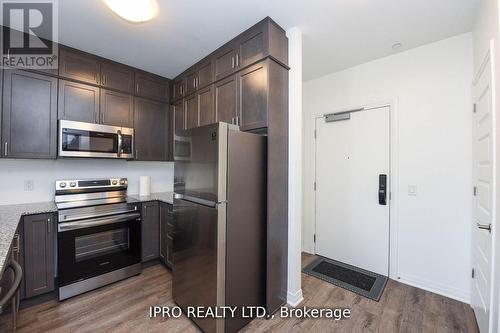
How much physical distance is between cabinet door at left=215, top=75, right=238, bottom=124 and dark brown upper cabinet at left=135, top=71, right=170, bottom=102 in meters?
1.22

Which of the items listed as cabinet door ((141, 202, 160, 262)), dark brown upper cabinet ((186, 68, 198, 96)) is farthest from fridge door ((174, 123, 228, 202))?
dark brown upper cabinet ((186, 68, 198, 96))

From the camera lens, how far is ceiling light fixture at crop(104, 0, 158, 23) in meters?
1.56

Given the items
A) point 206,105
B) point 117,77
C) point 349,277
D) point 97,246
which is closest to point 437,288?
point 349,277

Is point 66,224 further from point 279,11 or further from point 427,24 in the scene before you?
point 427,24

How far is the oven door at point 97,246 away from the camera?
84.3 inches

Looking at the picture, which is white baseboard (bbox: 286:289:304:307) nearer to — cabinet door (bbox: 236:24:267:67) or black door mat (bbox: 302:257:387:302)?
black door mat (bbox: 302:257:387:302)

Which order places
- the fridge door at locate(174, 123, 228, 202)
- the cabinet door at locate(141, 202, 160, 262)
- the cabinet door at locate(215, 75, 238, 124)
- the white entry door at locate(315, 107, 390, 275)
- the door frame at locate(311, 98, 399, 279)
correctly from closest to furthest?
the fridge door at locate(174, 123, 228, 202) → the cabinet door at locate(215, 75, 238, 124) → the door frame at locate(311, 98, 399, 279) → the white entry door at locate(315, 107, 390, 275) → the cabinet door at locate(141, 202, 160, 262)

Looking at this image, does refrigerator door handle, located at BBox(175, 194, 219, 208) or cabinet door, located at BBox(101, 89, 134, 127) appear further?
cabinet door, located at BBox(101, 89, 134, 127)

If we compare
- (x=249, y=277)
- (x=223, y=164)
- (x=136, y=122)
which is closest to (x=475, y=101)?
(x=223, y=164)

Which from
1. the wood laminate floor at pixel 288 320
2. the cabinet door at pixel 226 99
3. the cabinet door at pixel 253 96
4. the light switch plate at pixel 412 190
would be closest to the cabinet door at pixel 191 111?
the cabinet door at pixel 226 99

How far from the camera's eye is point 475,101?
6.33 ft

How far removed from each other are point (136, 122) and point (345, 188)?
2.95 metres

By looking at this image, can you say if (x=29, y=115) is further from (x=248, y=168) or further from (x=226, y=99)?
(x=248, y=168)

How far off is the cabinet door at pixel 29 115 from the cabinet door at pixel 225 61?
176 centimetres
